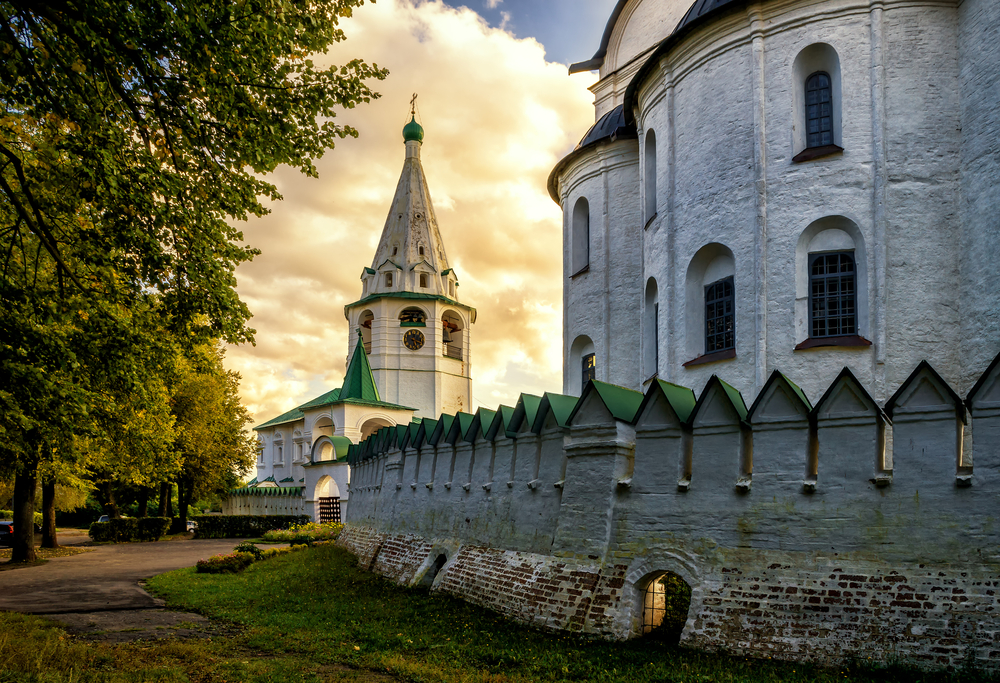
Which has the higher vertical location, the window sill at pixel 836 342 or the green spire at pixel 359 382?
the green spire at pixel 359 382

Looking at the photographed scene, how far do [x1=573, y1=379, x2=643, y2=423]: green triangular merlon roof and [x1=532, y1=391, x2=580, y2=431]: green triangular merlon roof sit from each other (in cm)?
77

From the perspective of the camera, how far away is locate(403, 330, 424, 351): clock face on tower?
169ft

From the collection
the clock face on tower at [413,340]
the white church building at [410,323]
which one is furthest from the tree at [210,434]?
the clock face on tower at [413,340]

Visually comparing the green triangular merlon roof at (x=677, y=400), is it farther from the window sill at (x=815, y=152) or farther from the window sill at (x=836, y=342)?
the window sill at (x=815, y=152)

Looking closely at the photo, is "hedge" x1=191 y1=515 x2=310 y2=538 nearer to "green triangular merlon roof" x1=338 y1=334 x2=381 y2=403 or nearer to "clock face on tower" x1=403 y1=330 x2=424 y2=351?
"green triangular merlon roof" x1=338 y1=334 x2=381 y2=403

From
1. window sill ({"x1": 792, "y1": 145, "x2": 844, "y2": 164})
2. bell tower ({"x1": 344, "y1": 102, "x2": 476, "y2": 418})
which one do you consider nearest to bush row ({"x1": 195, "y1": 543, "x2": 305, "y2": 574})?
window sill ({"x1": 792, "y1": 145, "x2": 844, "y2": 164})

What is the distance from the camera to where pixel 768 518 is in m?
9.35

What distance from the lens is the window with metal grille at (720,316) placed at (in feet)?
51.1

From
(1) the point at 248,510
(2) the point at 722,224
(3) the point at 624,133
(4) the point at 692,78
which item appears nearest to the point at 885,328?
(2) the point at 722,224

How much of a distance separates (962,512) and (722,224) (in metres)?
8.39

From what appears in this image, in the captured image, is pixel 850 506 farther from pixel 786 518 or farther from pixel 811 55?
pixel 811 55

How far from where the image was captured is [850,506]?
8.84 meters

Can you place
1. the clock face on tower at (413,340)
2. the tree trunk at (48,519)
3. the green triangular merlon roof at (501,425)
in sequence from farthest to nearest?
the clock face on tower at (413,340)
the tree trunk at (48,519)
the green triangular merlon roof at (501,425)

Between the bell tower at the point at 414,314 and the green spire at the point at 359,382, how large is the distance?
→ 587cm
